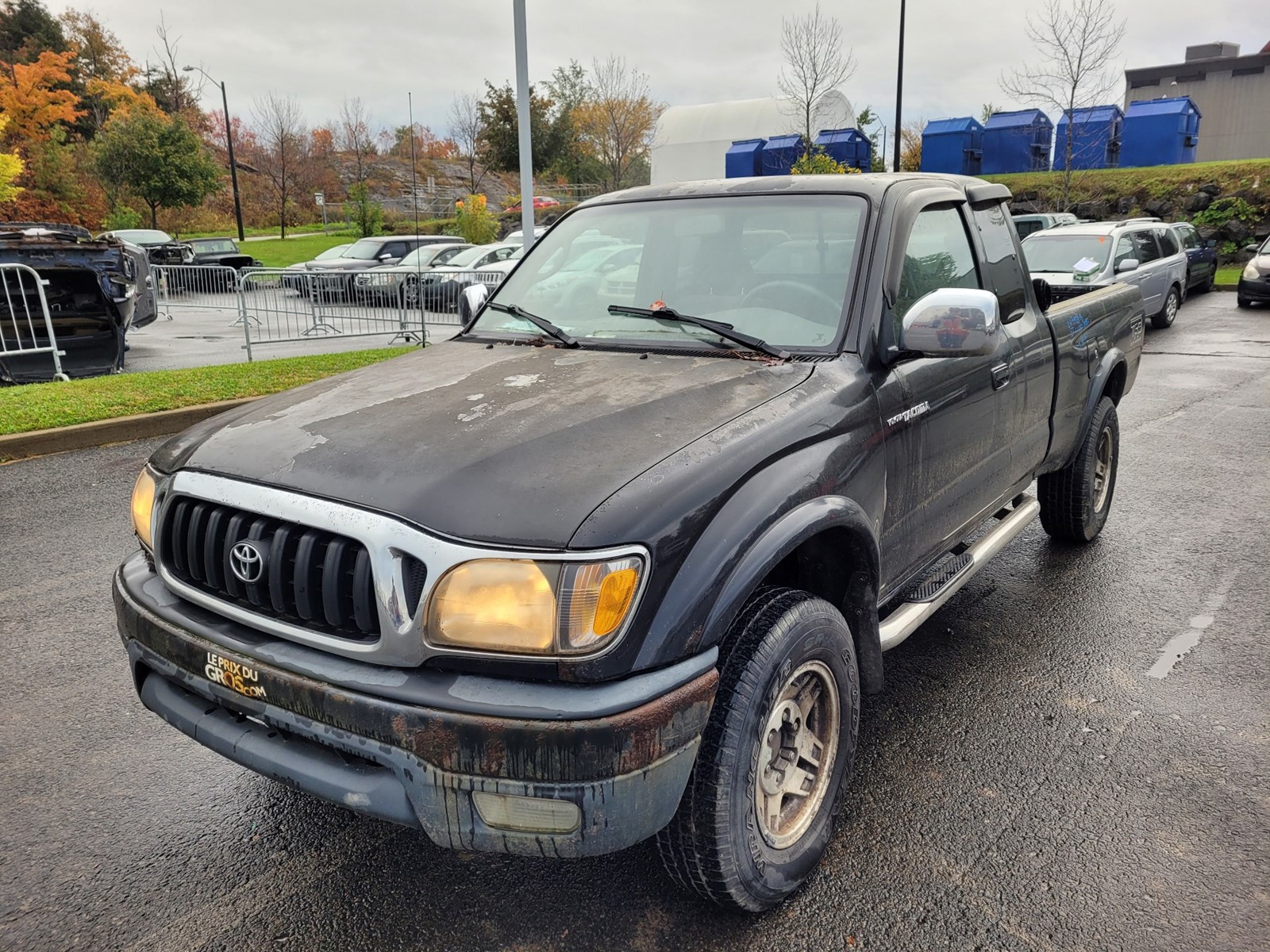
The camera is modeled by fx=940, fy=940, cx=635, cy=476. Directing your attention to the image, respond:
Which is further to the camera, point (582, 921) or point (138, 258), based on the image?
point (138, 258)

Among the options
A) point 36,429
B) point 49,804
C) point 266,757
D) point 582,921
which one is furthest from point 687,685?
point 36,429

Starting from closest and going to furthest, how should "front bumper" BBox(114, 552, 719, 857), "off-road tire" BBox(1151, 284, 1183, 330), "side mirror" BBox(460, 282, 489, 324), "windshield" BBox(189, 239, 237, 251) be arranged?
"front bumper" BBox(114, 552, 719, 857) < "side mirror" BBox(460, 282, 489, 324) < "off-road tire" BBox(1151, 284, 1183, 330) < "windshield" BBox(189, 239, 237, 251)

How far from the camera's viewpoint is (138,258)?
1299 cm

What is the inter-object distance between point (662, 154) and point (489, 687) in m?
47.6

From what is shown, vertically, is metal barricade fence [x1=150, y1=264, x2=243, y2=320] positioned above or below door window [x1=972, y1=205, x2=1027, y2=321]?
below

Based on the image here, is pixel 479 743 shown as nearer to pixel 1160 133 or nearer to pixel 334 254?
pixel 334 254

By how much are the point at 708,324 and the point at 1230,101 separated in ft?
159

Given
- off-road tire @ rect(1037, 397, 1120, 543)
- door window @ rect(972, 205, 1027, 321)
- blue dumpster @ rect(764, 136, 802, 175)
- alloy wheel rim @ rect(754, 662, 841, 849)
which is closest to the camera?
alloy wheel rim @ rect(754, 662, 841, 849)

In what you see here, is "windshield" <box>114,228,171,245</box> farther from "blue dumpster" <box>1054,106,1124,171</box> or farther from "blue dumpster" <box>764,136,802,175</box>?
"blue dumpster" <box>1054,106,1124,171</box>

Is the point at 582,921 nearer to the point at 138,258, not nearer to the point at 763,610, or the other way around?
the point at 763,610

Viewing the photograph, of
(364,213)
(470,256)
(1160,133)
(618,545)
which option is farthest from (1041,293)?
(364,213)

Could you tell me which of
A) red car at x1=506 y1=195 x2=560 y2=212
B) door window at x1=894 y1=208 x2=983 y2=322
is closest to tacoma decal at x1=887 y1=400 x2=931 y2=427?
door window at x1=894 y1=208 x2=983 y2=322

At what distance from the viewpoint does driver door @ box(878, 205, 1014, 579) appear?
310 cm

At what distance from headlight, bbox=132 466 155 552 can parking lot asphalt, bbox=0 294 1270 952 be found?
94 cm
